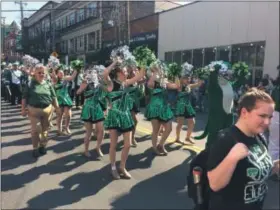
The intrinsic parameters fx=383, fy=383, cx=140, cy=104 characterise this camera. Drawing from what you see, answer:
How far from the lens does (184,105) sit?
7.34 meters

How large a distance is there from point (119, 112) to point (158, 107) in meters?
1.52

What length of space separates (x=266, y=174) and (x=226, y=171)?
0.34m

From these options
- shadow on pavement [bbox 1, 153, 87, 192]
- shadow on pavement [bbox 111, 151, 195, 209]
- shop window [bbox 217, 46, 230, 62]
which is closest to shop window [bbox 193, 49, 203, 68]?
shop window [bbox 217, 46, 230, 62]

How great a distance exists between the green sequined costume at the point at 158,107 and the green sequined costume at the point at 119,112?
1439 millimetres

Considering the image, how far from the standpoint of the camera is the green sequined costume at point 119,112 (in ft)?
16.1

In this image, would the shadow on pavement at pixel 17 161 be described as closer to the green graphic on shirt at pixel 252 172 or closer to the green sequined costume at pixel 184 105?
the green sequined costume at pixel 184 105

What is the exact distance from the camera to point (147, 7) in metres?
25.5

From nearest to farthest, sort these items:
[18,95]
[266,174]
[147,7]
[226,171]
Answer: [226,171]
[266,174]
[18,95]
[147,7]

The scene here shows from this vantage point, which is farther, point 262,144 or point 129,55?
point 129,55

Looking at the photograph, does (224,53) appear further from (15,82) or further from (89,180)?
(89,180)

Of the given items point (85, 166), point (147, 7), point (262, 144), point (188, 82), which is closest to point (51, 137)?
point (85, 166)

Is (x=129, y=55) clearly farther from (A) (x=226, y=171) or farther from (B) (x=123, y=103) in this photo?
(A) (x=226, y=171)

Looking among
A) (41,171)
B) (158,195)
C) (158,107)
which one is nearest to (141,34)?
(158,107)

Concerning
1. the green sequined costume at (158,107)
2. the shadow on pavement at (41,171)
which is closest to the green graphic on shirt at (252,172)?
the shadow on pavement at (41,171)
